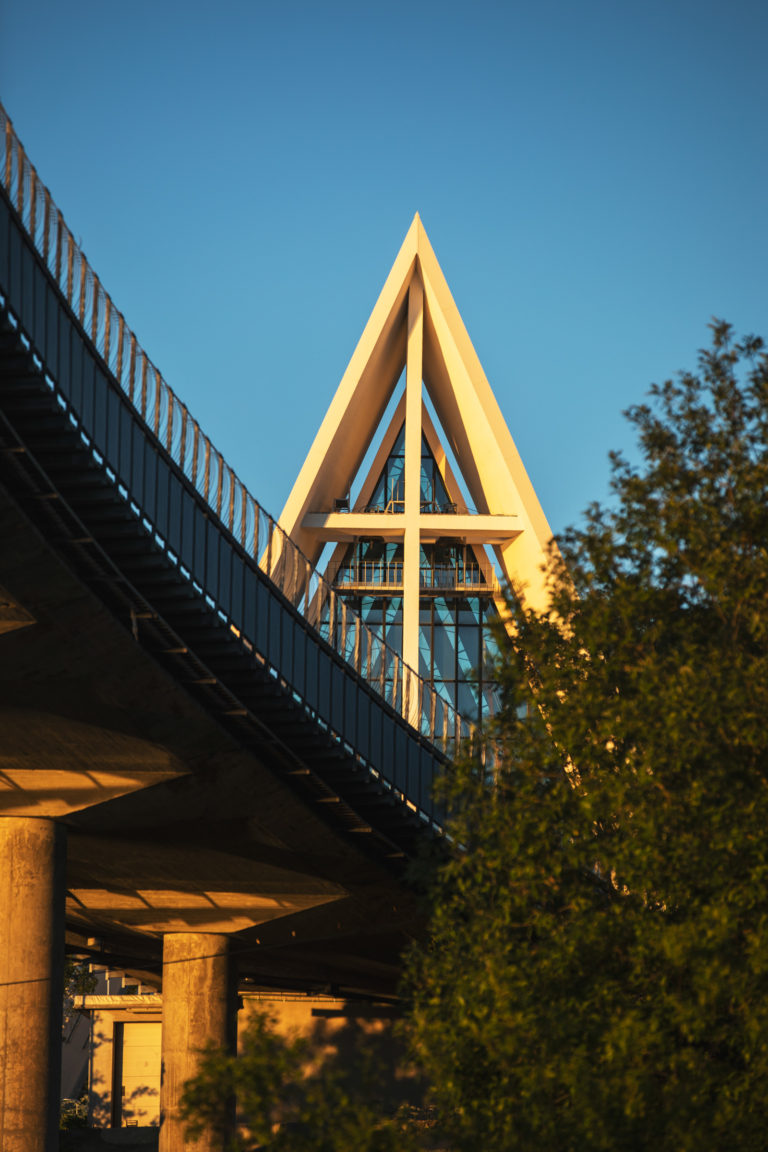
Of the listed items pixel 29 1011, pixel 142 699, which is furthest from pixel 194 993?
pixel 142 699

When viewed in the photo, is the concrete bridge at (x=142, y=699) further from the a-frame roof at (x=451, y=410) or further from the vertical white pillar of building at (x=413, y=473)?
the a-frame roof at (x=451, y=410)

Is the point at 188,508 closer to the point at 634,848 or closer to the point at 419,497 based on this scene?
the point at 634,848

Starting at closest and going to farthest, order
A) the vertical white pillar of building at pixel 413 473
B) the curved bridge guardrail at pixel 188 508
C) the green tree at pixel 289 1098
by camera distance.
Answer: the green tree at pixel 289 1098 → the curved bridge guardrail at pixel 188 508 → the vertical white pillar of building at pixel 413 473

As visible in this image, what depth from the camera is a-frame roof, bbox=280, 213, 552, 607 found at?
55469 millimetres

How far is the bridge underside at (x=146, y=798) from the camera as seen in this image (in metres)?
16.8

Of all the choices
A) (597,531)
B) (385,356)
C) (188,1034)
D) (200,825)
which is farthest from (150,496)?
(385,356)

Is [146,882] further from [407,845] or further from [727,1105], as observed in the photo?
[727,1105]

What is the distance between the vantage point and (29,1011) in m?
21.4

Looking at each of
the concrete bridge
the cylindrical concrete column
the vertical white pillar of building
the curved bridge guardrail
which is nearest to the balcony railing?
the vertical white pillar of building

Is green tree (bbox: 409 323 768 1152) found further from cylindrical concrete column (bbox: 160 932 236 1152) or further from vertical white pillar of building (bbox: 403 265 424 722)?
vertical white pillar of building (bbox: 403 265 424 722)

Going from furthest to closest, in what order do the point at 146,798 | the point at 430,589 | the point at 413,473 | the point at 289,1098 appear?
the point at 430,589 → the point at 413,473 → the point at 146,798 → the point at 289,1098

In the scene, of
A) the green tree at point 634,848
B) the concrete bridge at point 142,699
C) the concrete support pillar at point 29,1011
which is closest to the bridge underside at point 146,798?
the concrete bridge at point 142,699

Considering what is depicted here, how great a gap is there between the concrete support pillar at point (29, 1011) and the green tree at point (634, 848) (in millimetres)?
10150

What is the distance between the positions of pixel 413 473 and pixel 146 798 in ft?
116
